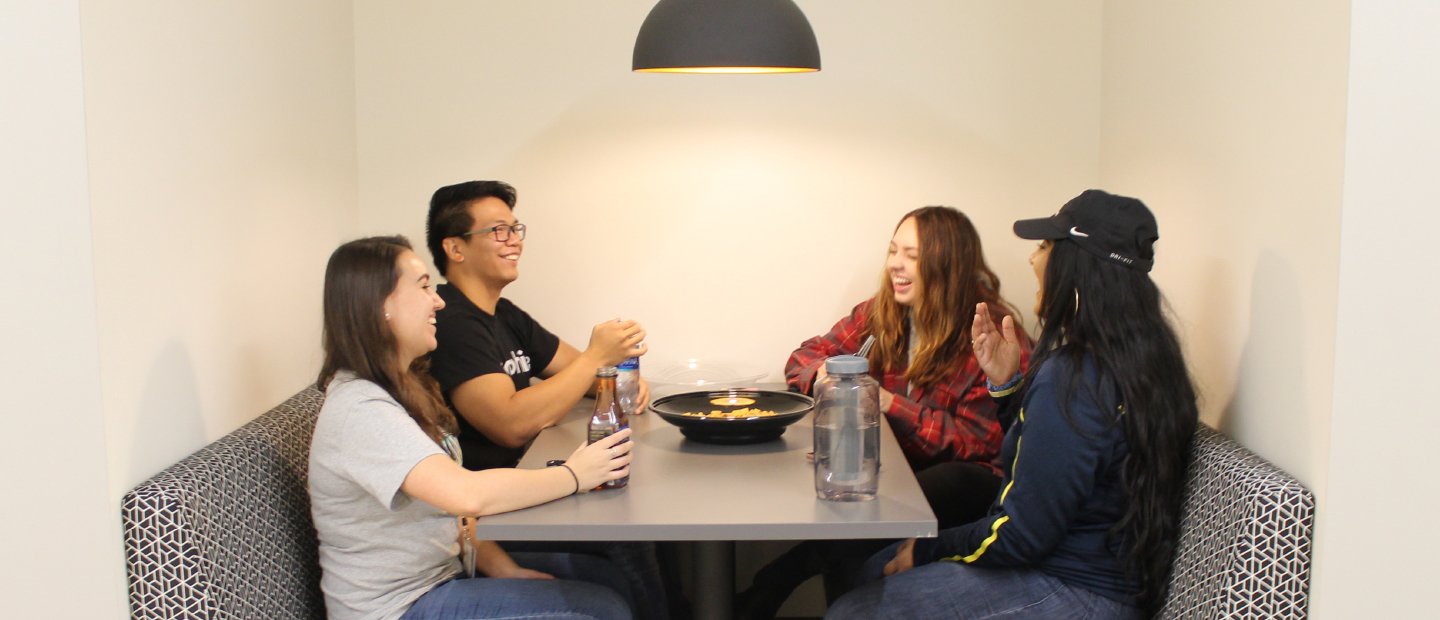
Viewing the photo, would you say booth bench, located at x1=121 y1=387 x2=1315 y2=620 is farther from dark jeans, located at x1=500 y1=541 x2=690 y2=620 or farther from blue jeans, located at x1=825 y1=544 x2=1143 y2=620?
dark jeans, located at x1=500 y1=541 x2=690 y2=620

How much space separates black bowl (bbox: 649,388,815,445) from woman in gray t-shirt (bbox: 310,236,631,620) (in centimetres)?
37

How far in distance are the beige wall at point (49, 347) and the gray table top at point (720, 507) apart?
63 centimetres

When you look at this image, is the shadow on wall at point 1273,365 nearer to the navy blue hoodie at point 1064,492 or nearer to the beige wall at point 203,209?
the navy blue hoodie at point 1064,492

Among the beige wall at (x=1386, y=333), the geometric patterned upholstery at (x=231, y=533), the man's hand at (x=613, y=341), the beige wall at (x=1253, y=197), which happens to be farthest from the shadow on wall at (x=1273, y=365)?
the geometric patterned upholstery at (x=231, y=533)

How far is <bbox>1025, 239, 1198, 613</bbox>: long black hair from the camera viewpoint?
2156 mm

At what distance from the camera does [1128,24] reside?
3227 mm

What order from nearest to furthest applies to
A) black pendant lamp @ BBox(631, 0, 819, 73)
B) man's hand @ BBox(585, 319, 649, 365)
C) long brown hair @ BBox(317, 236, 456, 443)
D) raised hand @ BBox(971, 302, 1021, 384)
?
1. long brown hair @ BBox(317, 236, 456, 443)
2. black pendant lamp @ BBox(631, 0, 819, 73)
3. raised hand @ BBox(971, 302, 1021, 384)
4. man's hand @ BBox(585, 319, 649, 365)

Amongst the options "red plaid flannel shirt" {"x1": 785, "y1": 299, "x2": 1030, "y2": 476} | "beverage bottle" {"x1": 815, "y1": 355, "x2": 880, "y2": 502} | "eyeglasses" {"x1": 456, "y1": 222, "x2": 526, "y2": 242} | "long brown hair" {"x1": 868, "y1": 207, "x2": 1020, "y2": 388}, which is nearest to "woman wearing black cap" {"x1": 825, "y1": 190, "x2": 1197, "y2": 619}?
"beverage bottle" {"x1": 815, "y1": 355, "x2": 880, "y2": 502}

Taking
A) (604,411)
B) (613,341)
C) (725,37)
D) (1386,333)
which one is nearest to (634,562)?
(613,341)

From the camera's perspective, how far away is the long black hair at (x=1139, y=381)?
84.9 inches

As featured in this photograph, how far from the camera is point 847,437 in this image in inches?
84.4

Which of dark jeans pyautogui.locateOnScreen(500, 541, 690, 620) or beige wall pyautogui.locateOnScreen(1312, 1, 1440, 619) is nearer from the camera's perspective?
beige wall pyautogui.locateOnScreen(1312, 1, 1440, 619)

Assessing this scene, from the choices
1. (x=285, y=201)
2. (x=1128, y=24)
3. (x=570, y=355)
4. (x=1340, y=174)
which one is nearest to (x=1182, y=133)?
(x=1128, y=24)

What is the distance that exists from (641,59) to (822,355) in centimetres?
114
